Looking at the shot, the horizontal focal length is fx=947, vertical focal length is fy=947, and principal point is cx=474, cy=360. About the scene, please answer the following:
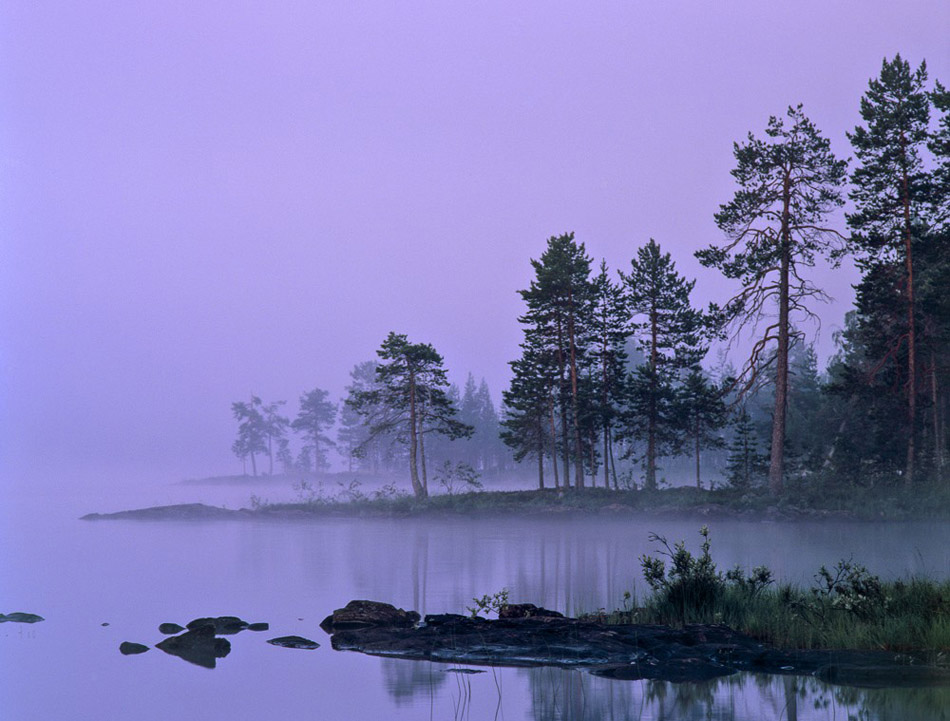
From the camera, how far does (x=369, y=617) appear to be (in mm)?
15852

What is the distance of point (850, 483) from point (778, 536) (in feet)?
39.0

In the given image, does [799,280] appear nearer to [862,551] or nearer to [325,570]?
[862,551]

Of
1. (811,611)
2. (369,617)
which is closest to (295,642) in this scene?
→ (369,617)

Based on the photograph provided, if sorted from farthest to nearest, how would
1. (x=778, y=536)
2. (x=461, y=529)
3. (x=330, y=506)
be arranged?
(x=330, y=506) → (x=461, y=529) → (x=778, y=536)

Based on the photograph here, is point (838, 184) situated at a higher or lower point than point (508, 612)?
higher

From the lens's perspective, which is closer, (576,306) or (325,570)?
(325,570)

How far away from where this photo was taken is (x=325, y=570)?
2691 centimetres

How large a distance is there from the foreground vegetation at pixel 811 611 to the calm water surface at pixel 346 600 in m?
1.68

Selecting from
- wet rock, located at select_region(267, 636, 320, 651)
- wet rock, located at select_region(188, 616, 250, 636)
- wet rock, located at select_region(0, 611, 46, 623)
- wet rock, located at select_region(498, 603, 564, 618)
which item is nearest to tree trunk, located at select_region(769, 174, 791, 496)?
wet rock, located at select_region(498, 603, 564, 618)

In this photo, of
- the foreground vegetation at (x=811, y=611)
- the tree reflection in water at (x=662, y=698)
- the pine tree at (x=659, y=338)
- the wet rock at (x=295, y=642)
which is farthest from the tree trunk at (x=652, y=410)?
the tree reflection in water at (x=662, y=698)

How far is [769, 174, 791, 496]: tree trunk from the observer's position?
144 feet

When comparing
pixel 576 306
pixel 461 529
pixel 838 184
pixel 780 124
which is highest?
pixel 780 124

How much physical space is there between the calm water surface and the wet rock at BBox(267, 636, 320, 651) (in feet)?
0.74

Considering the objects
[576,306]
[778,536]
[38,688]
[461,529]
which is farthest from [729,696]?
[576,306]
